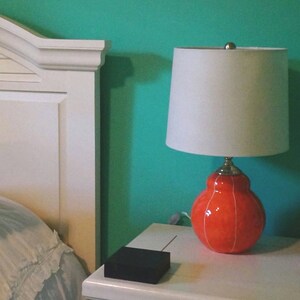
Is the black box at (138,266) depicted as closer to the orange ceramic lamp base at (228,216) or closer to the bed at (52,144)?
the orange ceramic lamp base at (228,216)

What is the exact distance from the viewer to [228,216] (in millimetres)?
1430

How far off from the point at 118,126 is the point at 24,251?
1.51 feet

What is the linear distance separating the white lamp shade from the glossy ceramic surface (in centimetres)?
15

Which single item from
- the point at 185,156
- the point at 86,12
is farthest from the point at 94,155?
the point at 86,12

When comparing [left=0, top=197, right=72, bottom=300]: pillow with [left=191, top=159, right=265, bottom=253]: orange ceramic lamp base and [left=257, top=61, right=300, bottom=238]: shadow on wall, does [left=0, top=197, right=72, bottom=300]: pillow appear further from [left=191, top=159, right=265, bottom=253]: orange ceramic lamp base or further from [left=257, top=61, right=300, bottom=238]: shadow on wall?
[left=257, top=61, right=300, bottom=238]: shadow on wall

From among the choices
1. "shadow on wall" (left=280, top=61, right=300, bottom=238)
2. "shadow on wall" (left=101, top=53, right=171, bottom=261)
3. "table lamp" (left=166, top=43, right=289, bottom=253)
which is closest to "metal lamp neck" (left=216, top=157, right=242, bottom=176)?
"table lamp" (left=166, top=43, right=289, bottom=253)

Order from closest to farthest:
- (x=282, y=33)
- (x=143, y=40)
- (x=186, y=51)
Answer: (x=186, y=51), (x=282, y=33), (x=143, y=40)

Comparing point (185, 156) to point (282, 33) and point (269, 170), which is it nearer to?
point (269, 170)

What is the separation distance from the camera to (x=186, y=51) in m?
1.35

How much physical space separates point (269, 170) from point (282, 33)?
368mm

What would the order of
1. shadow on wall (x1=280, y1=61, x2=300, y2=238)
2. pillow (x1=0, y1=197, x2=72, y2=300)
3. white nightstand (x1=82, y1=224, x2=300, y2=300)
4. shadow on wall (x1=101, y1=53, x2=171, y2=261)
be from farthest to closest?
shadow on wall (x1=101, y1=53, x2=171, y2=261), shadow on wall (x1=280, y1=61, x2=300, y2=238), pillow (x1=0, y1=197, x2=72, y2=300), white nightstand (x1=82, y1=224, x2=300, y2=300)

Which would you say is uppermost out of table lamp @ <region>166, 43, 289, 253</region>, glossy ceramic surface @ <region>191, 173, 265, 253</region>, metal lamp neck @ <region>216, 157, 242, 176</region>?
table lamp @ <region>166, 43, 289, 253</region>

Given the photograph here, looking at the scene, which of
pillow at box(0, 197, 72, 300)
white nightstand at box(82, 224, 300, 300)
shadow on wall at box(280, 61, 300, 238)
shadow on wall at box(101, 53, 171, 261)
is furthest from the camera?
shadow on wall at box(101, 53, 171, 261)

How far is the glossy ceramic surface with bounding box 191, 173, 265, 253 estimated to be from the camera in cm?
143
